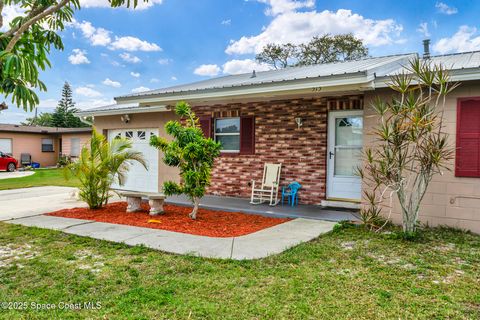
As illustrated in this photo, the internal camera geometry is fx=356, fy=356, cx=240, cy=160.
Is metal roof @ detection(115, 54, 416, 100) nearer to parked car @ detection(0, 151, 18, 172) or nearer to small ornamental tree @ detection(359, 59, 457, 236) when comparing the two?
small ornamental tree @ detection(359, 59, 457, 236)

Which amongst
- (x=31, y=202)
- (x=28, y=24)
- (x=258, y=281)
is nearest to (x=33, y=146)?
(x=31, y=202)

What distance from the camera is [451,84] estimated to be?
19.4ft

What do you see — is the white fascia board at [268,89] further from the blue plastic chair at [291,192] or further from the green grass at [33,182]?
the green grass at [33,182]

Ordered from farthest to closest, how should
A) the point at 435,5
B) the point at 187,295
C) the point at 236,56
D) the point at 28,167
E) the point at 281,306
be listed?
the point at 236,56 < the point at 28,167 < the point at 435,5 < the point at 187,295 < the point at 281,306

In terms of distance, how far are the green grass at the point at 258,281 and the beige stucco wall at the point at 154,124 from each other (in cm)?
587

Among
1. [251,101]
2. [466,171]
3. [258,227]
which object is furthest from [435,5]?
[258,227]

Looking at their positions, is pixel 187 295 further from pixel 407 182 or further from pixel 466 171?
pixel 466 171

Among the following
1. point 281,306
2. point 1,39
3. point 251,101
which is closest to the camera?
point 281,306

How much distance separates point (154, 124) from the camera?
1135 centimetres

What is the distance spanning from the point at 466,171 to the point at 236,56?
22.7 m

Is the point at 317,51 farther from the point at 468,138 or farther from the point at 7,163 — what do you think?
the point at 7,163

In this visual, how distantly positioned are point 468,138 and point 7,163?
2436 cm

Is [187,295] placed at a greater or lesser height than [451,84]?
lesser

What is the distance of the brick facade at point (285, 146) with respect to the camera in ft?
27.3
